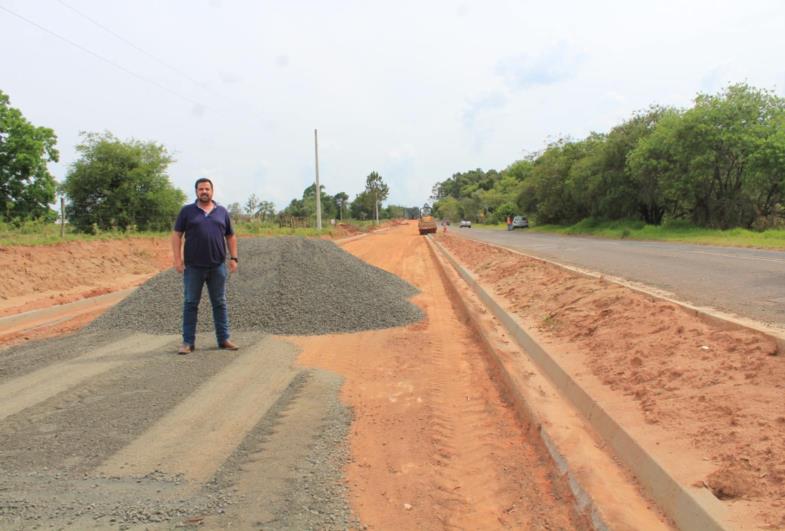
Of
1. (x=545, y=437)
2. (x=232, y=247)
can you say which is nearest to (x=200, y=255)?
(x=232, y=247)

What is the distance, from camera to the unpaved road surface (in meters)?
2.78

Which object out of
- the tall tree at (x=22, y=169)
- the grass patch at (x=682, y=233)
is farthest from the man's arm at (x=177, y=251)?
the tall tree at (x=22, y=169)

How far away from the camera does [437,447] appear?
3725 millimetres

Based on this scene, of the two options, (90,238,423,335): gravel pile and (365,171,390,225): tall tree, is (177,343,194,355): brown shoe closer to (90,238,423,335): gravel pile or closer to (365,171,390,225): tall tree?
(90,238,423,335): gravel pile

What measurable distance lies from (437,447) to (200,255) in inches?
145

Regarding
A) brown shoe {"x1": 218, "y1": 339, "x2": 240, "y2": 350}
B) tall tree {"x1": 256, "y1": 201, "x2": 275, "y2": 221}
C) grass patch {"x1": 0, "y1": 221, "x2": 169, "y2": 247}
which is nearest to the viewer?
brown shoe {"x1": 218, "y1": 339, "x2": 240, "y2": 350}

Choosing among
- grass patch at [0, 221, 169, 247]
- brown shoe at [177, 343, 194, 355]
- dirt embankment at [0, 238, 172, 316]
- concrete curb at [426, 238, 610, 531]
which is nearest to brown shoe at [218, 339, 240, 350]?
brown shoe at [177, 343, 194, 355]

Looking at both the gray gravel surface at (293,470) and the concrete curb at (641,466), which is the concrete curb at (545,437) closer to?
the concrete curb at (641,466)

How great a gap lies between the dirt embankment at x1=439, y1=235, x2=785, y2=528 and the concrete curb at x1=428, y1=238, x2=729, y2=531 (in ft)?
0.53

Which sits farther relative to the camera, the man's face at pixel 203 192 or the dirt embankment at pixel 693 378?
the man's face at pixel 203 192

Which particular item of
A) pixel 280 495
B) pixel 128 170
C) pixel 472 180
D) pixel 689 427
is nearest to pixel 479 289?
pixel 689 427

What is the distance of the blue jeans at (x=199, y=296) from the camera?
20.0 ft

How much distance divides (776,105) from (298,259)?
27.0m

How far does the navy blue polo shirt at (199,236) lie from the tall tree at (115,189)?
76.9 feet
